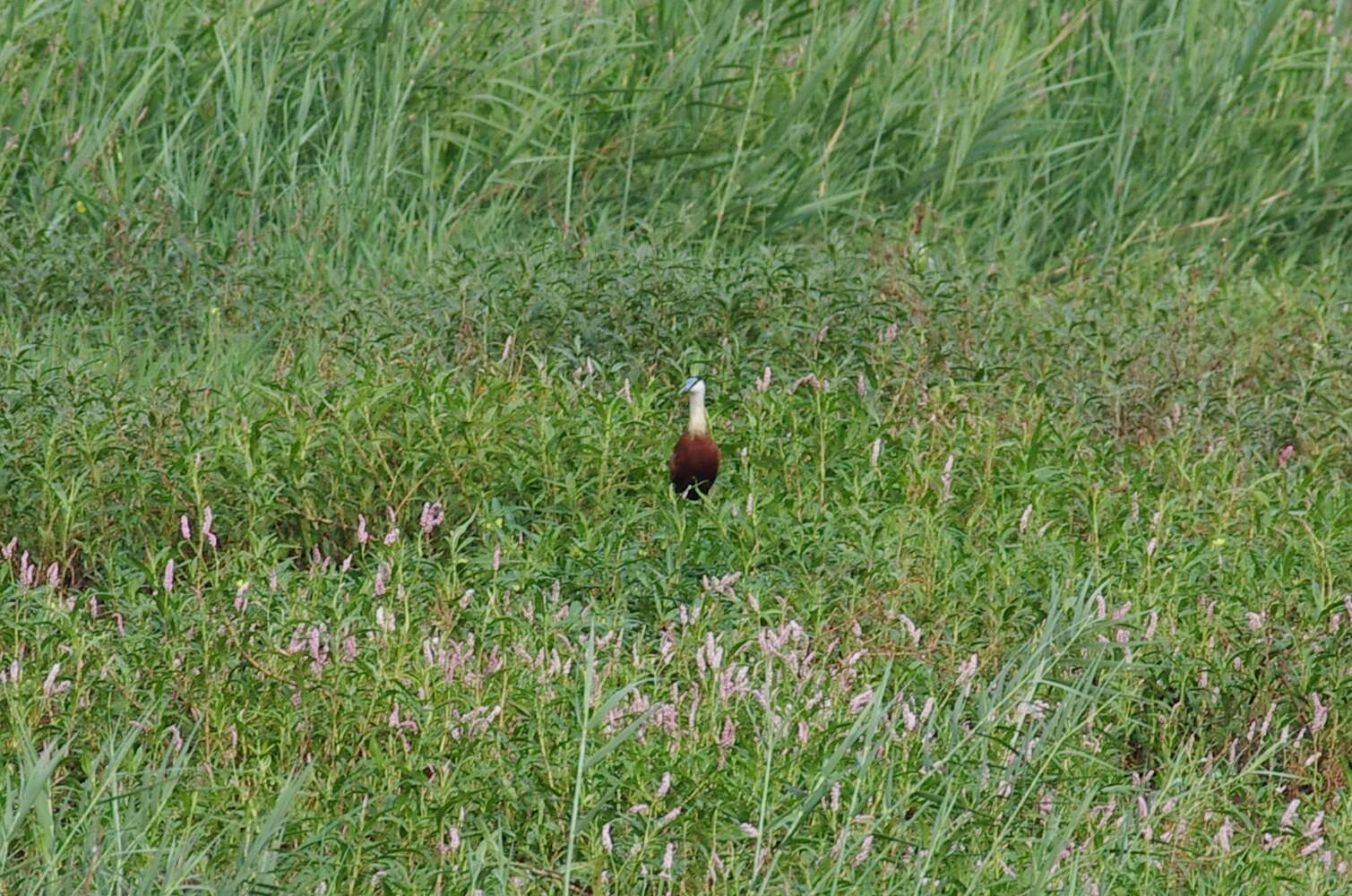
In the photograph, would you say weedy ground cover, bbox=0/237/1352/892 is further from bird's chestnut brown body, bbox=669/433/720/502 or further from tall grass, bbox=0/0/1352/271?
tall grass, bbox=0/0/1352/271

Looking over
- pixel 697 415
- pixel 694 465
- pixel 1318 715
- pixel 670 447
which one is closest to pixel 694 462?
pixel 694 465

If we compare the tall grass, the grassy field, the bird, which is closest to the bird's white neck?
the bird

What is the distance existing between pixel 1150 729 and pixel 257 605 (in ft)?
5.80

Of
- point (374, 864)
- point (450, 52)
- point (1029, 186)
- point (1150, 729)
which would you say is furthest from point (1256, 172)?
point (374, 864)

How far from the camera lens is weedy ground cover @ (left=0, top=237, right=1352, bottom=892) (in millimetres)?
3428

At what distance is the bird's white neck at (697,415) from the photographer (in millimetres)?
5246

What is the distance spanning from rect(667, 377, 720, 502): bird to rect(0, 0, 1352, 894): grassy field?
0.12m

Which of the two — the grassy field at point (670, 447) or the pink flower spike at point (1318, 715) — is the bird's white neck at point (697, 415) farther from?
the pink flower spike at point (1318, 715)

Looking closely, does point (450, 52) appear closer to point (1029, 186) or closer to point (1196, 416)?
point (1029, 186)

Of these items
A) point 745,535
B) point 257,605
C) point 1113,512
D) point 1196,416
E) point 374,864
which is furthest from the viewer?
point 1196,416

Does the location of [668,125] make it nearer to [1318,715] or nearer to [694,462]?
[694,462]

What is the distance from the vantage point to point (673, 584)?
15.2ft

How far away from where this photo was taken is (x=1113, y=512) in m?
5.33

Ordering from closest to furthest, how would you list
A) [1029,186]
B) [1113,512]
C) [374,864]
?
[374,864] < [1113,512] < [1029,186]
